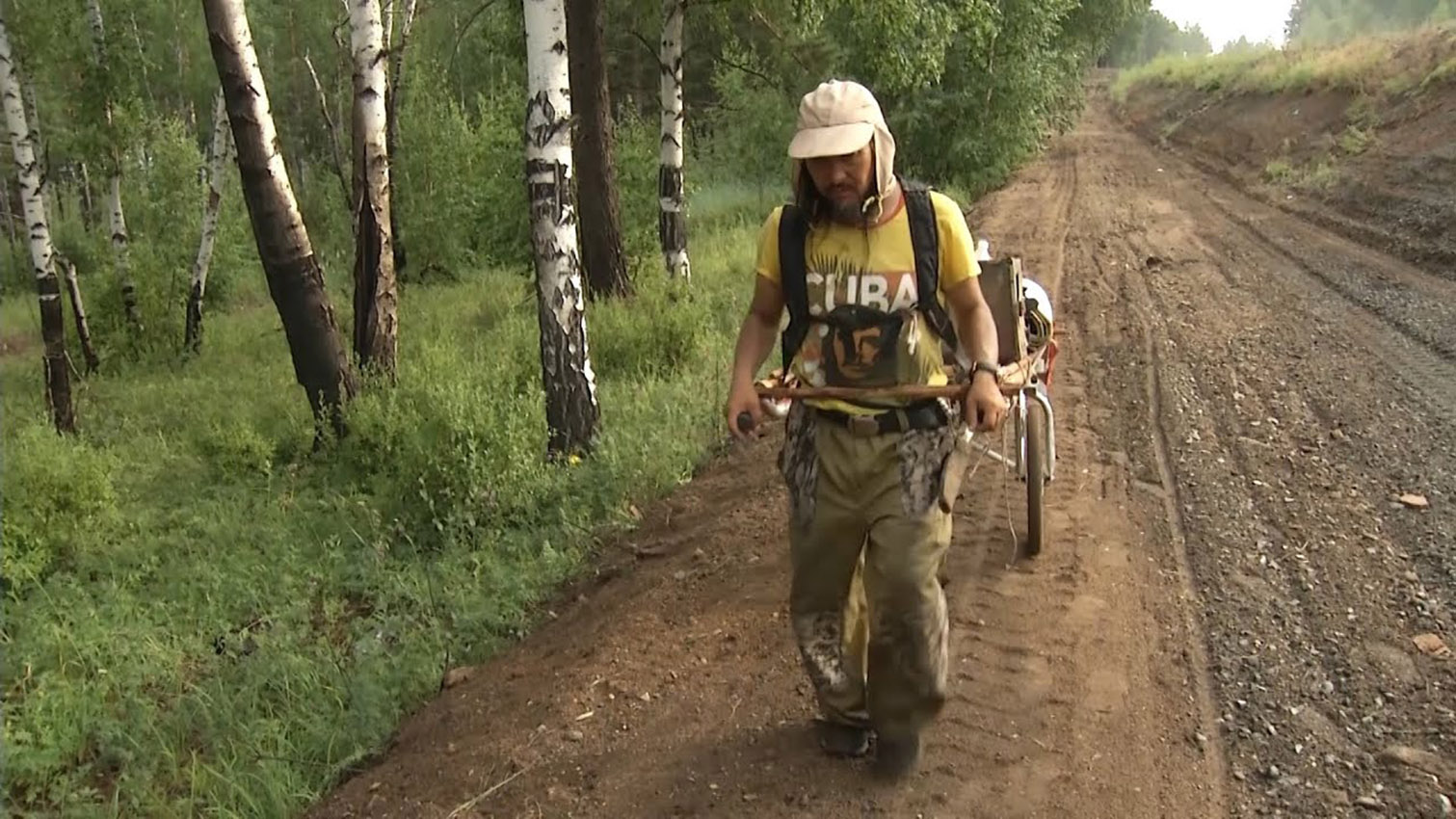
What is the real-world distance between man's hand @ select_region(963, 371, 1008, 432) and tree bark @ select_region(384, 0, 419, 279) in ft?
23.1

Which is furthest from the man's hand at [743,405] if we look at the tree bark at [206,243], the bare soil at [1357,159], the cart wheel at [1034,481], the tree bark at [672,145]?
the tree bark at [206,243]

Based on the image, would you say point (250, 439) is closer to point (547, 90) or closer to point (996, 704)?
point (547, 90)

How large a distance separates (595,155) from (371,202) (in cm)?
302

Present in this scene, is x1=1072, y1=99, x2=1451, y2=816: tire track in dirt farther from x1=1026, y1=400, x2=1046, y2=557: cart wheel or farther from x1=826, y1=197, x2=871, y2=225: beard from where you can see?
x1=826, y1=197, x2=871, y2=225: beard

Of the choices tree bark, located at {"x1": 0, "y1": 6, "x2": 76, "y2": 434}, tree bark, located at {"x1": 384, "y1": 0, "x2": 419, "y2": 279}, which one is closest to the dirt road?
tree bark, located at {"x1": 384, "y1": 0, "x2": 419, "y2": 279}

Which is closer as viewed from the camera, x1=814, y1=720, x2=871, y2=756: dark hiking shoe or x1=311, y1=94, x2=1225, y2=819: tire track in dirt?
x1=311, y1=94, x2=1225, y2=819: tire track in dirt

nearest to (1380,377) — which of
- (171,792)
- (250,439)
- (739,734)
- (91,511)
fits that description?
(739,734)

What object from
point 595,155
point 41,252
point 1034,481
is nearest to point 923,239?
point 1034,481

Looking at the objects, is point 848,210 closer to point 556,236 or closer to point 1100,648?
point 1100,648

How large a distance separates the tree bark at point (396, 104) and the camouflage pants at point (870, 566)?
21.9 feet

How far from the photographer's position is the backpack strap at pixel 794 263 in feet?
10.6

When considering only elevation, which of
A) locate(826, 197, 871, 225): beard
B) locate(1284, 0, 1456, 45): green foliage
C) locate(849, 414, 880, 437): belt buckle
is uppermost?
locate(1284, 0, 1456, 45): green foliage

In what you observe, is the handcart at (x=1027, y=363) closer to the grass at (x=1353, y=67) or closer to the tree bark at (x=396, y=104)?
the tree bark at (x=396, y=104)

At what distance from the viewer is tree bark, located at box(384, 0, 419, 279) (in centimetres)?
1183
